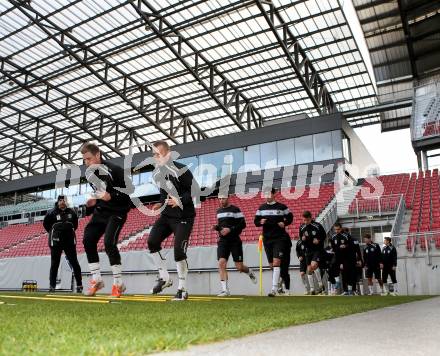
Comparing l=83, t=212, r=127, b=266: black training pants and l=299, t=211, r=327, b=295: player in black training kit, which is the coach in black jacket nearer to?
l=83, t=212, r=127, b=266: black training pants

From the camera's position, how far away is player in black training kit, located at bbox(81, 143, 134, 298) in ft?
17.9

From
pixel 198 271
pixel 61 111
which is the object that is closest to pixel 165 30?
pixel 61 111

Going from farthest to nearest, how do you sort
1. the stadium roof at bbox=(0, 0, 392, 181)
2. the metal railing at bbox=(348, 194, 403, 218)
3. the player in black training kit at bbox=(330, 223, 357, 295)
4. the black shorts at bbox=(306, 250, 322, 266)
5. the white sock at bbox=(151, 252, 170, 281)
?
the stadium roof at bbox=(0, 0, 392, 181) < the metal railing at bbox=(348, 194, 403, 218) < the player in black training kit at bbox=(330, 223, 357, 295) < the black shorts at bbox=(306, 250, 322, 266) < the white sock at bbox=(151, 252, 170, 281)

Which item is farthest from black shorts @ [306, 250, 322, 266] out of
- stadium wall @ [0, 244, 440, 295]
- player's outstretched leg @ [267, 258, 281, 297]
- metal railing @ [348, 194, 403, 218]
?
metal railing @ [348, 194, 403, 218]

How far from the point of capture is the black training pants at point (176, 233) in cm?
545

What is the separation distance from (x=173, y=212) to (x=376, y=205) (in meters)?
11.1

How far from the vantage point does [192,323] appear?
2543 mm

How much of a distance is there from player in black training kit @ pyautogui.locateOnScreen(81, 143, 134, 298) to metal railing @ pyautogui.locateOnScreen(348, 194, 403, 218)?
36.5 ft

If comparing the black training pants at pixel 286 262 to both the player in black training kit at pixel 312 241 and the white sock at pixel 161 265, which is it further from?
the white sock at pixel 161 265

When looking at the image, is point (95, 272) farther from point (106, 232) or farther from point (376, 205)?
point (376, 205)

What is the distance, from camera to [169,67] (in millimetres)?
26625

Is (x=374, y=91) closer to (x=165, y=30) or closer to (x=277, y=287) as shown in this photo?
(x=165, y=30)

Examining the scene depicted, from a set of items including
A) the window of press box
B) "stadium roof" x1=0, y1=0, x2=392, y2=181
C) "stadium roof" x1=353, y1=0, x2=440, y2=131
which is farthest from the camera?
"stadium roof" x1=353, y1=0, x2=440, y2=131

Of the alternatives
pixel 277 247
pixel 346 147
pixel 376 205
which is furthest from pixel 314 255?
pixel 346 147
